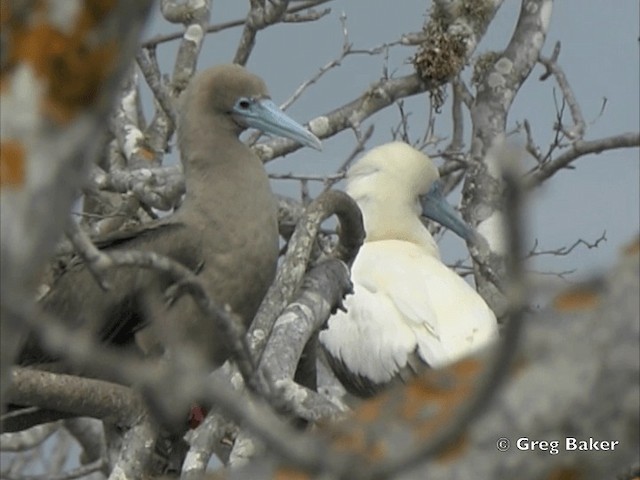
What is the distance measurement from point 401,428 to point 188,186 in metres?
3.53

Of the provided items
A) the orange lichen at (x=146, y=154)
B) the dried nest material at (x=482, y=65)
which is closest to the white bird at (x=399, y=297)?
the dried nest material at (x=482, y=65)

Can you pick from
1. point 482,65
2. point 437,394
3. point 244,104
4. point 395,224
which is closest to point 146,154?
point 244,104

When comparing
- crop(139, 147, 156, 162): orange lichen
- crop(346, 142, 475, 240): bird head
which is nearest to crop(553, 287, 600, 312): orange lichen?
crop(139, 147, 156, 162): orange lichen

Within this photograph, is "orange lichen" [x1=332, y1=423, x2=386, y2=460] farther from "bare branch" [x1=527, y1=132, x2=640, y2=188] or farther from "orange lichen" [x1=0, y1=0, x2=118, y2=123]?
"bare branch" [x1=527, y1=132, x2=640, y2=188]

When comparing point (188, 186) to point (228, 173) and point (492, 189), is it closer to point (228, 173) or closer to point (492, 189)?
point (228, 173)

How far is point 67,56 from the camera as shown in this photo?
1.20 m

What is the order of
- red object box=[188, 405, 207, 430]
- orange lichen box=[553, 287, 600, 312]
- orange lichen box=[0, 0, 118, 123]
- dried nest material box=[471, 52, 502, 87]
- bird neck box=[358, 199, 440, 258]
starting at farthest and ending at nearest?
bird neck box=[358, 199, 440, 258]
dried nest material box=[471, 52, 502, 87]
red object box=[188, 405, 207, 430]
orange lichen box=[553, 287, 600, 312]
orange lichen box=[0, 0, 118, 123]

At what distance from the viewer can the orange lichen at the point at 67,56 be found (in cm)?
119

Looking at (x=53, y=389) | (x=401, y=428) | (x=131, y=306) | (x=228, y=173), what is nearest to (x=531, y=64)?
(x=228, y=173)

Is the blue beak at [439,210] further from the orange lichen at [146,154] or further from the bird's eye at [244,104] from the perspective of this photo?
the bird's eye at [244,104]

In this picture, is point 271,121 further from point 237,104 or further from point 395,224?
point 395,224

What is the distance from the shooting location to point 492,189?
5672mm

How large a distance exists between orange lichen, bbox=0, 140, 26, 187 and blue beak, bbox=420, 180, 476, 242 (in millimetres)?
5141

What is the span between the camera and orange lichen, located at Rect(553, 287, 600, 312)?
1.33 metres
